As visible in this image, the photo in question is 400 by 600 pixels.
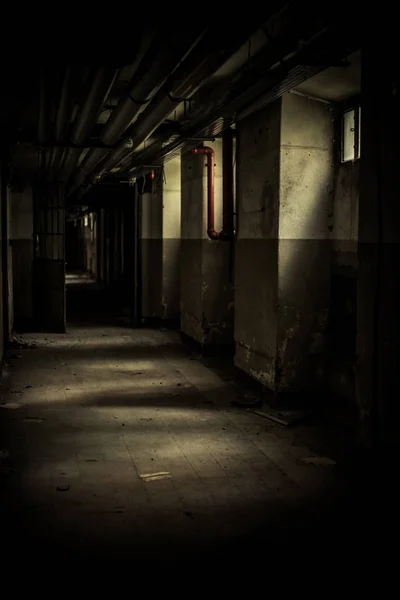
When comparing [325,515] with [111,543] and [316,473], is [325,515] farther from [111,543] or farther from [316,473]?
[111,543]

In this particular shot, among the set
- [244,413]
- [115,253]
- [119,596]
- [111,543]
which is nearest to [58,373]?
Answer: [244,413]

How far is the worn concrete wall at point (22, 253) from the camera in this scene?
41.2 ft

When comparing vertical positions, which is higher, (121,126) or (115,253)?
(121,126)

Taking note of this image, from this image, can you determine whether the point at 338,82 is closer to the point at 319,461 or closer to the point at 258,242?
the point at 258,242

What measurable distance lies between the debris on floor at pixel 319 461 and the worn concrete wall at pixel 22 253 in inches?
335

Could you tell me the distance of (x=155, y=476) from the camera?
193 inches

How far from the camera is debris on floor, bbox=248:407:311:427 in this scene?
252 inches

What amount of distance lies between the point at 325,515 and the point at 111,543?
4.44 ft

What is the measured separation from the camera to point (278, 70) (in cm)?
521

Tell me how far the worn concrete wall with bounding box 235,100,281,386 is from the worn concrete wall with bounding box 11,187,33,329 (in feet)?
18.7

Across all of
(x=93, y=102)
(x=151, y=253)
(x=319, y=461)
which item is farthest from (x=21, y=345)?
(x=319, y=461)

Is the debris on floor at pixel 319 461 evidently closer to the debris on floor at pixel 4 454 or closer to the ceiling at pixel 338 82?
the debris on floor at pixel 4 454

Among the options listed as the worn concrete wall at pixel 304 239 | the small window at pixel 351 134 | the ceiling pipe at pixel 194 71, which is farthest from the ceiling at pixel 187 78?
the worn concrete wall at pixel 304 239

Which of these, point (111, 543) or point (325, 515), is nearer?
point (111, 543)
